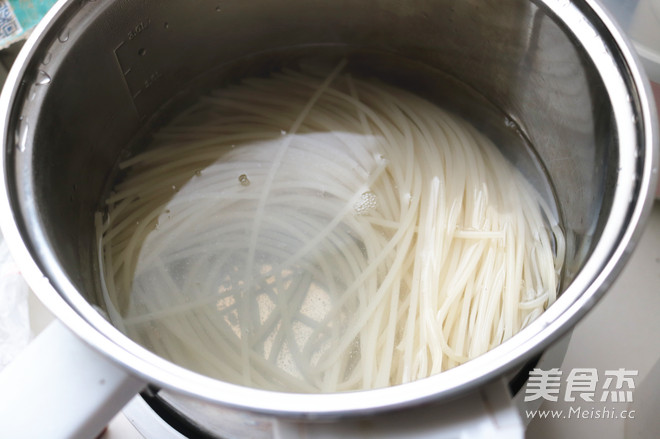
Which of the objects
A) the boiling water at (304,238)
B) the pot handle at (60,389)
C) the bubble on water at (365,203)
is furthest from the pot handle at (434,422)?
the bubble on water at (365,203)

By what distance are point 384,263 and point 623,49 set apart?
465 mm

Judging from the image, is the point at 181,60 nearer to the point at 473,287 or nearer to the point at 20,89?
the point at 20,89

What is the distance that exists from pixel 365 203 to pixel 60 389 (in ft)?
1.99

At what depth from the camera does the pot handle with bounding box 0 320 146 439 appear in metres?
0.54

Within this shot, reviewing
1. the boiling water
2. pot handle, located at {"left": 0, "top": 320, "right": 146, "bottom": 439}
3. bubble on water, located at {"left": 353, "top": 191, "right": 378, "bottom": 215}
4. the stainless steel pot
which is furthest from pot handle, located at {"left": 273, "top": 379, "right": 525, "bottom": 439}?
bubble on water, located at {"left": 353, "top": 191, "right": 378, "bottom": 215}

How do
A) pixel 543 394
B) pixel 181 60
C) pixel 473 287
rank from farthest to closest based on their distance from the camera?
pixel 181 60 → pixel 473 287 → pixel 543 394

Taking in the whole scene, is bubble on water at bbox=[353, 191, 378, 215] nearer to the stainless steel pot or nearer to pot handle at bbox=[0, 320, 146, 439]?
the stainless steel pot

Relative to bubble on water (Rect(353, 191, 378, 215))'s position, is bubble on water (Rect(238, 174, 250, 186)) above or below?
below

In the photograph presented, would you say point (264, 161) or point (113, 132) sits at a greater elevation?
point (264, 161)

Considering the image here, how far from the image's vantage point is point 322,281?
0.97m

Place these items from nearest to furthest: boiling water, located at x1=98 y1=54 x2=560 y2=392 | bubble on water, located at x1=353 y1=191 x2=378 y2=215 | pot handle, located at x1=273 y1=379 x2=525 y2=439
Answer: pot handle, located at x1=273 y1=379 x2=525 y2=439 < boiling water, located at x1=98 y1=54 x2=560 y2=392 < bubble on water, located at x1=353 y1=191 x2=378 y2=215

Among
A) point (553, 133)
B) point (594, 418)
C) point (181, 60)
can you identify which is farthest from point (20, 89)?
point (594, 418)

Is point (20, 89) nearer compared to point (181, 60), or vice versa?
point (20, 89)

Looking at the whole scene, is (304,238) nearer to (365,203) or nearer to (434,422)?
(365,203)
